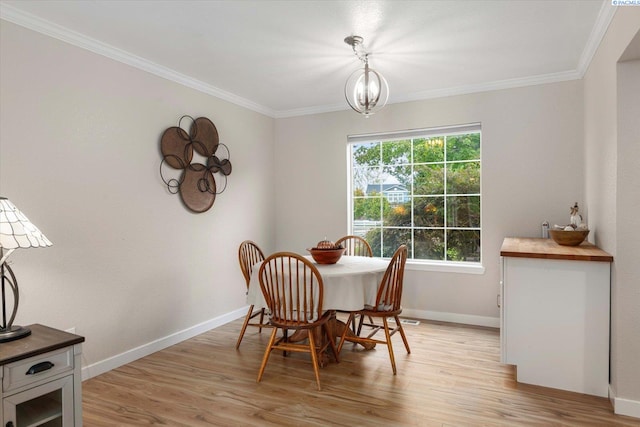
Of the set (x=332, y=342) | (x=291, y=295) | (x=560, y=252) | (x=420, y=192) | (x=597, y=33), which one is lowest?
(x=332, y=342)

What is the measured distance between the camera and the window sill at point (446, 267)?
13.4 ft

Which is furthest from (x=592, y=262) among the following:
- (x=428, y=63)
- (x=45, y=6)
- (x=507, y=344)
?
(x=45, y=6)

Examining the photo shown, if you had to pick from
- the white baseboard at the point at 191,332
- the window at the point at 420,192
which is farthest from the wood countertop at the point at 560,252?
the white baseboard at the point at 191,332

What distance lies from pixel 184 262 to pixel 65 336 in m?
1.75

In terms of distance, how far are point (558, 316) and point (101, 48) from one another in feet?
12.6

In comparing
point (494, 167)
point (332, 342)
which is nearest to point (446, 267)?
point (494, 167)

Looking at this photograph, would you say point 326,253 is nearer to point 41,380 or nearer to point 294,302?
point 294,302

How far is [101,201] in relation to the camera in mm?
3000

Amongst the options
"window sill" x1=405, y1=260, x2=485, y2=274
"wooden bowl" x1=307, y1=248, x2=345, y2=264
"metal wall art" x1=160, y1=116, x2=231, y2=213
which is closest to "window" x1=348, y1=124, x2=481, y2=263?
"window sill" x1=405, y1=260, x2=485, y2=274

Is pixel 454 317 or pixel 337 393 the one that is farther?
pixel 454 317

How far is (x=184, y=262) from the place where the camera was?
3.76 meters

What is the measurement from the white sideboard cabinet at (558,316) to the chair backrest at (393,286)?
2.37ft

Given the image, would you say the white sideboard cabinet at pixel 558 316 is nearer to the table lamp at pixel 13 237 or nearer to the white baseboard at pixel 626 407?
the white baseboard at pixel 626 407

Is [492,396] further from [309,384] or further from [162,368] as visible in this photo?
[162,368]
